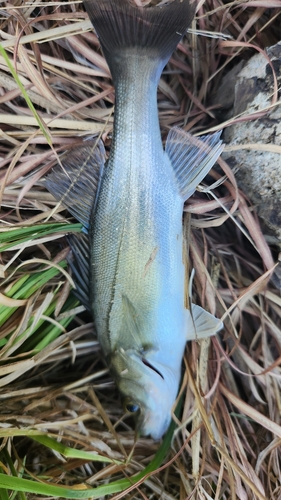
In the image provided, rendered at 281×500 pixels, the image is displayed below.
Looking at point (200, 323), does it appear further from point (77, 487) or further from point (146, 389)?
point (77, 487)

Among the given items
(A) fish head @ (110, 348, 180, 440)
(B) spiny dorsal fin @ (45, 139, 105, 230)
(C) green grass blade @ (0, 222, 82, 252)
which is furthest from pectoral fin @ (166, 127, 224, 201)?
(A) fish head @ (110, 348, 180, 440)

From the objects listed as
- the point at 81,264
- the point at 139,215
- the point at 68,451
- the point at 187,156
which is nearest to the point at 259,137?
the point at 187,156

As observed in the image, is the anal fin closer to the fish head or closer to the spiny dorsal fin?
the spiny dorsal fin

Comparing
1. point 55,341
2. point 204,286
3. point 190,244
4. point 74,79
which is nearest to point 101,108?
point 74,79

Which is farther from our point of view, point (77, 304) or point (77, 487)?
point (77, 304)

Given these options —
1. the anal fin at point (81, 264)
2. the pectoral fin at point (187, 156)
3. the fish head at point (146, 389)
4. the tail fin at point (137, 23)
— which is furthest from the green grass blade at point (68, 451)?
the tail fin at point (137, 23)

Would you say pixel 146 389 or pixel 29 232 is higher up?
pixel 29 232

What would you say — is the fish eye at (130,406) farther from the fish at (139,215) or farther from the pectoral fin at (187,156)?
the pectoral fin at (187,156)
